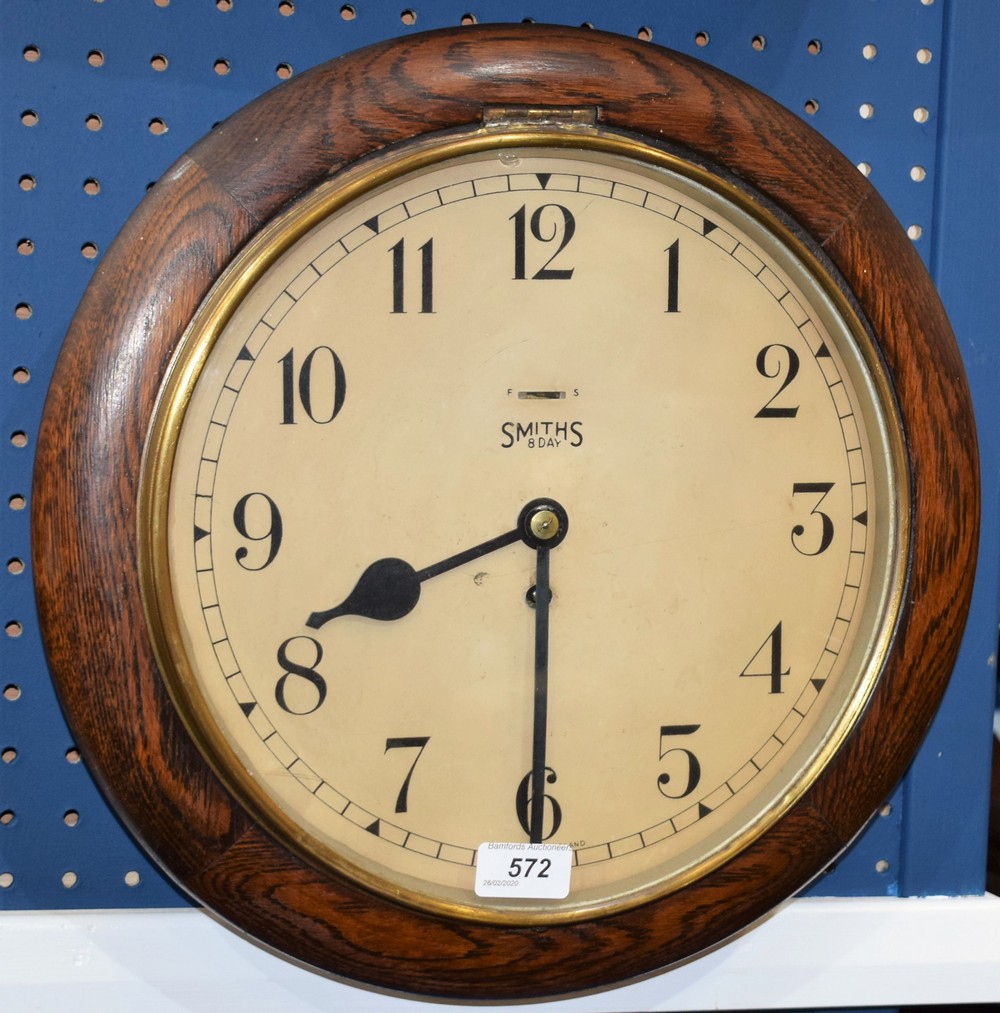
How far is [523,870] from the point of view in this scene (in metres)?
0.65

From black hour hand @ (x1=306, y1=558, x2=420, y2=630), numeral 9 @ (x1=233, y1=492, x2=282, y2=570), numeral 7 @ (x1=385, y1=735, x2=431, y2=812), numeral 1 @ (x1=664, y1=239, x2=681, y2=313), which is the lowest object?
numeral 7 @ (x1=385, y1=735, x2=431, y2=812)

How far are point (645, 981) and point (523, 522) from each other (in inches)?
13.6

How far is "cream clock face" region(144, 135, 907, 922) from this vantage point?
24.6 inches

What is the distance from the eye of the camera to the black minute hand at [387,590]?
64cm

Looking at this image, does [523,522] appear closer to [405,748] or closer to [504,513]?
[504,513]

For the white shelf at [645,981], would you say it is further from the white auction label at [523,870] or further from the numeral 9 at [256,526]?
the numeral 9 at [256,526]

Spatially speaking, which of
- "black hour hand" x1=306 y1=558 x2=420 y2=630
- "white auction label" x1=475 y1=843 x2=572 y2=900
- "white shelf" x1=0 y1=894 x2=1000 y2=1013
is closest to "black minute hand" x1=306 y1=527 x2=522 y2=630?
"black hour hand" x1=306 y1=558 x2=420 y2=630

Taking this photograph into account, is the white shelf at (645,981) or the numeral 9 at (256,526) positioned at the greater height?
the numeral 9 at (256,526)

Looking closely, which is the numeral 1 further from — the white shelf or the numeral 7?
the white shelf

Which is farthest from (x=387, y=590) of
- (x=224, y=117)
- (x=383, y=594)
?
(x=224, y=117)

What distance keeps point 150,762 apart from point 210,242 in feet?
0.94

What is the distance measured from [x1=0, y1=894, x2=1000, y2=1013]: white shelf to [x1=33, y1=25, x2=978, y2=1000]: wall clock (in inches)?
4.3

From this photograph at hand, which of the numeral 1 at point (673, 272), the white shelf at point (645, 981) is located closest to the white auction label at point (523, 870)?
the white shelf at point (645, 981)

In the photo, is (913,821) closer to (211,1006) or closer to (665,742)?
(665,742)
